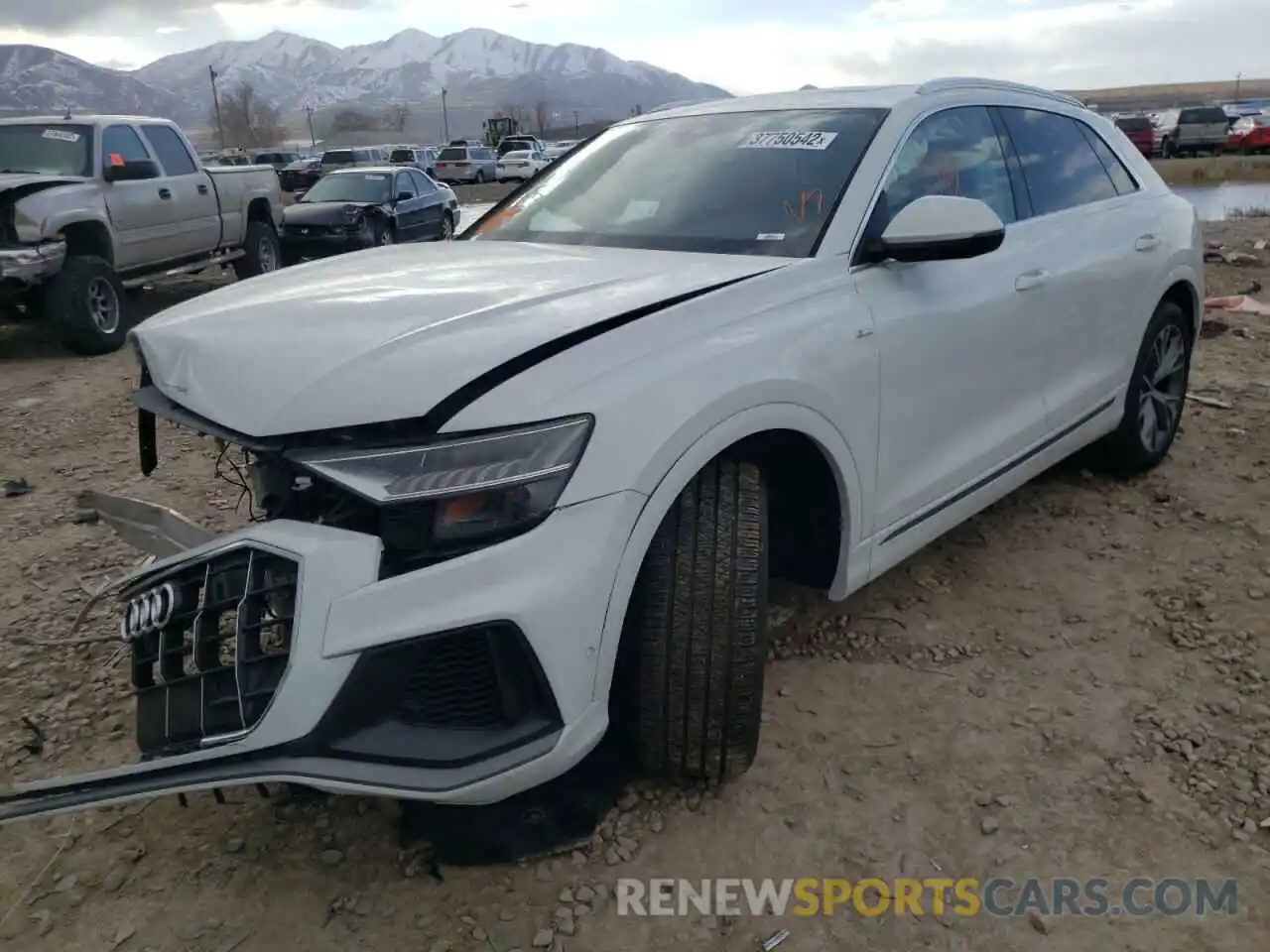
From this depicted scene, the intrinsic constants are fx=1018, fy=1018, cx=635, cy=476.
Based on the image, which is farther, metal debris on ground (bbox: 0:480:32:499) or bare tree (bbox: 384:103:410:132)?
bare tree (bbox: 384:103:410:132)

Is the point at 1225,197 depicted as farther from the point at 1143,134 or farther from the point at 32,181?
the point at 32,181

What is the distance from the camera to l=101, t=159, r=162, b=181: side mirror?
855 cm

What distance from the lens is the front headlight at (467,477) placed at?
1.86 m

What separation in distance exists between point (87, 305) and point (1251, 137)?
34.3m

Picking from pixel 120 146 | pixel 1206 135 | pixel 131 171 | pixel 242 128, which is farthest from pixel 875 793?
pixel 242 128

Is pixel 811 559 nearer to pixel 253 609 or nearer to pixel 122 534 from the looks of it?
pixel 253 609

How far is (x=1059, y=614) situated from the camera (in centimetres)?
331

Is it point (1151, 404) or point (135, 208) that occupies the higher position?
point (135, 208)

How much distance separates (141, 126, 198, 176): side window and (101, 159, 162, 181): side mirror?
0.56m

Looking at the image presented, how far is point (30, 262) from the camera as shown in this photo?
7.47m

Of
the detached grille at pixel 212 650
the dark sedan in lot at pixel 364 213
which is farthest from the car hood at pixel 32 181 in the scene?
the detached grille at pixel 212 650

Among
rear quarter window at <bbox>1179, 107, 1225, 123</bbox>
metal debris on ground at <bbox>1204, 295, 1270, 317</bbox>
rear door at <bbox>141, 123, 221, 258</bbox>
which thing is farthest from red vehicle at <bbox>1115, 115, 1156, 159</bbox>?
rear door at <bbox>141, 123, 221, 258</bbox>

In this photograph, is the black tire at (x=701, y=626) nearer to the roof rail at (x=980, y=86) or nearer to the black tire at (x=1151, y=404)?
the roof rail at (x=980, y=86)

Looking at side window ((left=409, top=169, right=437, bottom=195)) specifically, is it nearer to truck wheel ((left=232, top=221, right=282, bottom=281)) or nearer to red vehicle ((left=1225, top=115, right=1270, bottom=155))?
truck wheel ((left=232, top=221, right=282, bottom=281))
